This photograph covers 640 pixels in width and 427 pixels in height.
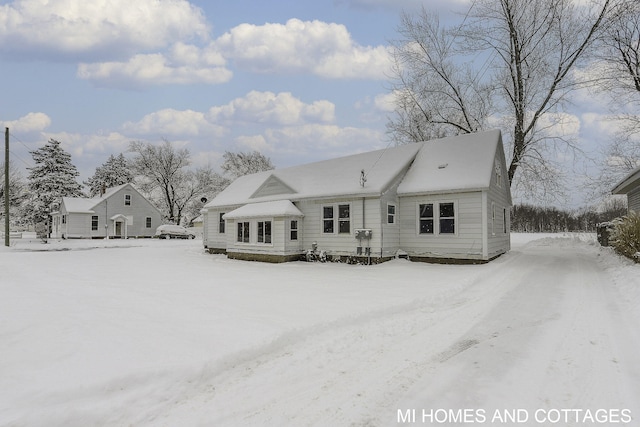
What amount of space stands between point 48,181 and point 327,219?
42.1 m

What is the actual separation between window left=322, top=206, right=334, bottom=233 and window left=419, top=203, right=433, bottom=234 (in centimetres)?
403

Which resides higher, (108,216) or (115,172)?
(115,172)

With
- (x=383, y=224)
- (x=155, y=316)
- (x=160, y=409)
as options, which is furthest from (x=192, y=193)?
(x=160, y=409)

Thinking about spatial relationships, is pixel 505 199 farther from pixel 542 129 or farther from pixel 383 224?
pixel 383 224

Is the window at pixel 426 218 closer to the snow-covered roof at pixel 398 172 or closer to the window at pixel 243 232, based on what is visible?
the snow-covered roof at pixel 398 172

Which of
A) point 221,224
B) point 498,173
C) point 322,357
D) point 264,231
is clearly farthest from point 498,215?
point 221,224

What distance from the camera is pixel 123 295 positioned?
8109 millimetres

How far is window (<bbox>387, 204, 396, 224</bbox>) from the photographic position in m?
14.8

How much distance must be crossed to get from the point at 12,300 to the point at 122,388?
19.2 feet

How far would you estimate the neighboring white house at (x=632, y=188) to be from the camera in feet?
46.7

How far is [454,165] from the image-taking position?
14867 mm

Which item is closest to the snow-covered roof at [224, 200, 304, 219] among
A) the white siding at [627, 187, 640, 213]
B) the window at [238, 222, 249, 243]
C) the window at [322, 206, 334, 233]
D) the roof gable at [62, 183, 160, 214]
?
the window at [238, 222, 249, 243]

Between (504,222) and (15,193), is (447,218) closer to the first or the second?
(504,222)

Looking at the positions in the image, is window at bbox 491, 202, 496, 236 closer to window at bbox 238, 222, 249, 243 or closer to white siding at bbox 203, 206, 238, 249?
window at bbox 238, 222, 249, 243
